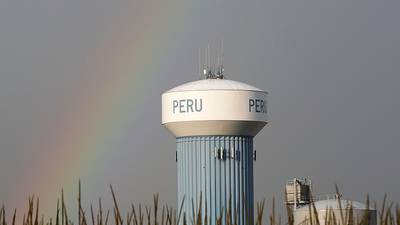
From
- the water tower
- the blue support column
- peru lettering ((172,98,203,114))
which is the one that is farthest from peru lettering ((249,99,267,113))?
peru lettering ((172,98,203,114))

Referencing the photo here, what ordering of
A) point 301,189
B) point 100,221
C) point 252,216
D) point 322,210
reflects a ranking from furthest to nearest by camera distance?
point 301,189 < point 322,210 < point 252,216 < point 100,221

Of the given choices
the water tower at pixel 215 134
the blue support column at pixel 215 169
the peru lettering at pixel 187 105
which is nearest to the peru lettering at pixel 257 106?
the water tower at pixel 215 134

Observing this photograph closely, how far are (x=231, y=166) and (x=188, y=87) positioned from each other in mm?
4427

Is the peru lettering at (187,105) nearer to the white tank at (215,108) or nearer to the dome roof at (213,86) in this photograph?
the white tank at (215,108)

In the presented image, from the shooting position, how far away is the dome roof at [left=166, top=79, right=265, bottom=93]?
43781 mm

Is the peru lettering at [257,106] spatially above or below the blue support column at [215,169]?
above

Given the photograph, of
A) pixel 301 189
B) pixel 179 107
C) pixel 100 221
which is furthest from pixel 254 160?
pixel 100 221

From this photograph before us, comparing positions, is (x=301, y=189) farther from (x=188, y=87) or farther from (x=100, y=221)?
(x=100, y=221)

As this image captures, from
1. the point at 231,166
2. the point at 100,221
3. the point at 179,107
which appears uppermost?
the point at 179,107

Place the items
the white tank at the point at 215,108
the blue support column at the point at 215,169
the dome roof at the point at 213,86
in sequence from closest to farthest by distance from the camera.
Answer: the white tank at the point at 215,108 → the dome roof at the point at 213,86 → the blue support column at the point at 215,169

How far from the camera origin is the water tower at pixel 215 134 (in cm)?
4356

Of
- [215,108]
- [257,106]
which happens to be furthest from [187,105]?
[257,106]

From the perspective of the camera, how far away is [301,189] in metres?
55.0

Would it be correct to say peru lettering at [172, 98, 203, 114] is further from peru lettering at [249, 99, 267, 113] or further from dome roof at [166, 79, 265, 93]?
peru lettering at [249, 99, 267, 113]
